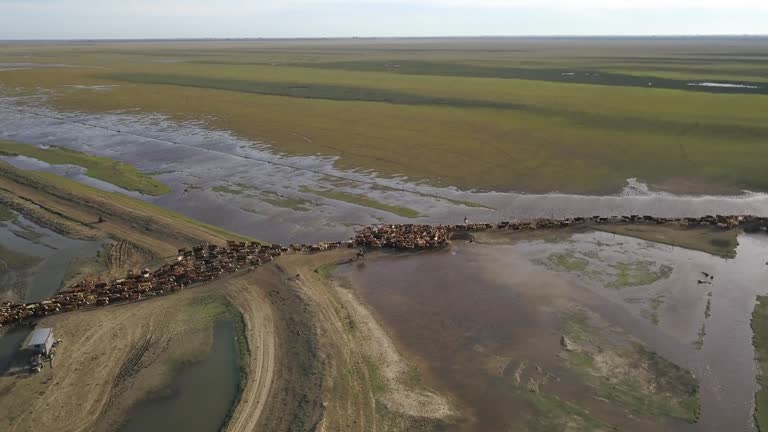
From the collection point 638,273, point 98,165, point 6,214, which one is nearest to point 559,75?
point 98,165

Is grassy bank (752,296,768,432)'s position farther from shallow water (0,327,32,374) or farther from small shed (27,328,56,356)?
shallow water (0,327,32,374)

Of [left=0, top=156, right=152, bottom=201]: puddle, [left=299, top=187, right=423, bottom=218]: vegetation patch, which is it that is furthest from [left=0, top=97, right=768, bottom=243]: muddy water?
[left=0, top=156, right=152, bottom=201]: puddle

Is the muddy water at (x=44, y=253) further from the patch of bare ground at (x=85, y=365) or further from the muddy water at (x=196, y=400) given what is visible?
the muddy water at (x=196, y=400)

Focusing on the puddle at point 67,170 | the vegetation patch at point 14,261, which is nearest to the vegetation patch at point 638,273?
the vegetation patch at point 14,261

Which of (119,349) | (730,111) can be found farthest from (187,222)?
(730,111)

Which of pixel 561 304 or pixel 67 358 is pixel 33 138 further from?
pixel 561 304
